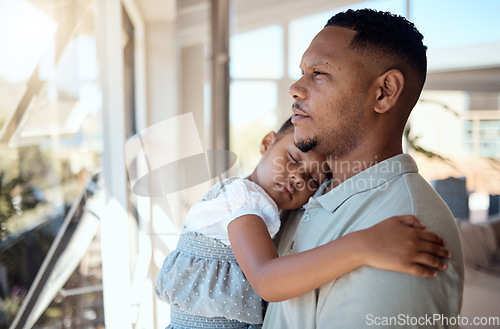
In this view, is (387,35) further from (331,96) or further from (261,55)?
(261,55)

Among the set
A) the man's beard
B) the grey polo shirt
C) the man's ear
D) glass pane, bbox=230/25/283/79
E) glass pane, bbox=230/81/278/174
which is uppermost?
glass pane, bbox=230/25/283/79

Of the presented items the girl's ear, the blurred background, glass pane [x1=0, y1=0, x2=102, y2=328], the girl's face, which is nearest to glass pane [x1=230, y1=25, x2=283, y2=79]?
the blurred background

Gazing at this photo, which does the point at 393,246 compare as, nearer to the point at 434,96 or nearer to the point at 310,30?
the point at 310,30

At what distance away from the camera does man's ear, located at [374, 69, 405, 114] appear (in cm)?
94

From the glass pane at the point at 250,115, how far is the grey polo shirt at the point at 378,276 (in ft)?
9.60

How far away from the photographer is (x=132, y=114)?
304 cm

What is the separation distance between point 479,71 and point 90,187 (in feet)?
13.4

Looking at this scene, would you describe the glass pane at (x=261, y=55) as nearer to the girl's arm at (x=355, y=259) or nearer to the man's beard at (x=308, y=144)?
the man's beard at (x=308, y=144)

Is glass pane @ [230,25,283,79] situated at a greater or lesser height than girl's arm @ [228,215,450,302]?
greater

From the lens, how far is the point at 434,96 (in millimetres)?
4543

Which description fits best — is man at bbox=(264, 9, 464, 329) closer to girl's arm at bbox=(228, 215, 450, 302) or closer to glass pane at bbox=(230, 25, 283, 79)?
girl's arm at bbox=(228, 215, 450, 302)

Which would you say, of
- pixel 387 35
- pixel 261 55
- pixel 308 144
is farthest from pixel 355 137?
pixel 261 55

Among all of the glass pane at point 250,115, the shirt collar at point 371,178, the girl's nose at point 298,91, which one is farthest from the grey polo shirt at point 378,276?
the glass pane at point 250,115

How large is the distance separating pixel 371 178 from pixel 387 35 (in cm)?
A: 32
